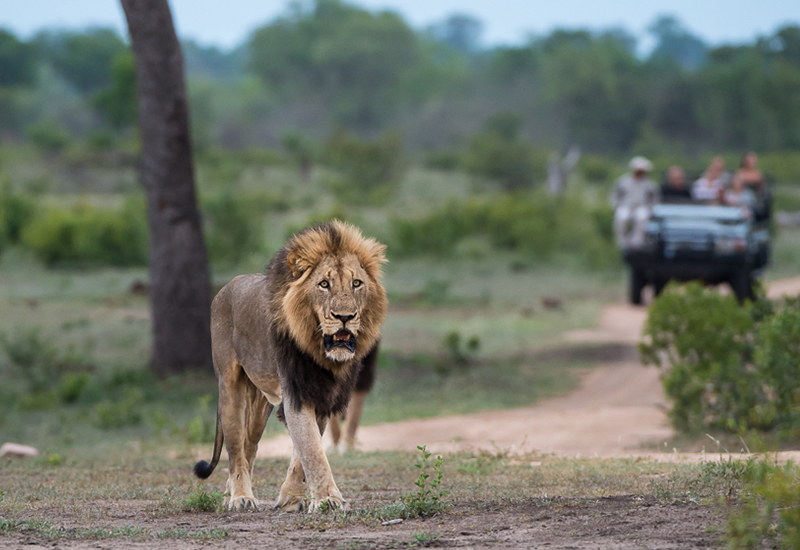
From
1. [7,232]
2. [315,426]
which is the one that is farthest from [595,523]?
[7,232]

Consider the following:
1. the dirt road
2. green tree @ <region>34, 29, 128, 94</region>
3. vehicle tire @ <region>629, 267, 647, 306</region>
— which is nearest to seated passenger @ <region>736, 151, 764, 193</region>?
vehicle tire @ <region>629, 267, 647, 306</region>

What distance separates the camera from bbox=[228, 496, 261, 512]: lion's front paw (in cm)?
482

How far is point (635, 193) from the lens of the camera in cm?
1444

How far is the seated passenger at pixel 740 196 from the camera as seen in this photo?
14.2 m

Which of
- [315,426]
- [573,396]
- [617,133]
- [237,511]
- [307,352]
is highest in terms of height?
[617,133]

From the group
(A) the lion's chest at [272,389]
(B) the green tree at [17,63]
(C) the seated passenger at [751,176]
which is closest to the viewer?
(A) the lion's chest at [272,389]

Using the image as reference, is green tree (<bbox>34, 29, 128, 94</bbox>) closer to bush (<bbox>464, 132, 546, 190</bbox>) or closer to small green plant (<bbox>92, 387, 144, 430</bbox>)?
bush (<bbox>464, 132, 546, 190</bbox>)

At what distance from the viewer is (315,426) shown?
4.48m

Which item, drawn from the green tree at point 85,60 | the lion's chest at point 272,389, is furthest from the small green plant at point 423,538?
the green tree at point 85,60

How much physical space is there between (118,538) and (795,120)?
198ft

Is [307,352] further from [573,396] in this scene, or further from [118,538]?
[573,396]

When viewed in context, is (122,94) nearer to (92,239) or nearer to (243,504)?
(92,239)

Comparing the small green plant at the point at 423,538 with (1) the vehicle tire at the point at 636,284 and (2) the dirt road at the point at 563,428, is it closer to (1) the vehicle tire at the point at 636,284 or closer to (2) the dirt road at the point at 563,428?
(2) the dirt road at the point at 563,428

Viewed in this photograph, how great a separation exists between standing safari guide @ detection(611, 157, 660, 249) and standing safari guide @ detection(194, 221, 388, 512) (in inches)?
394
